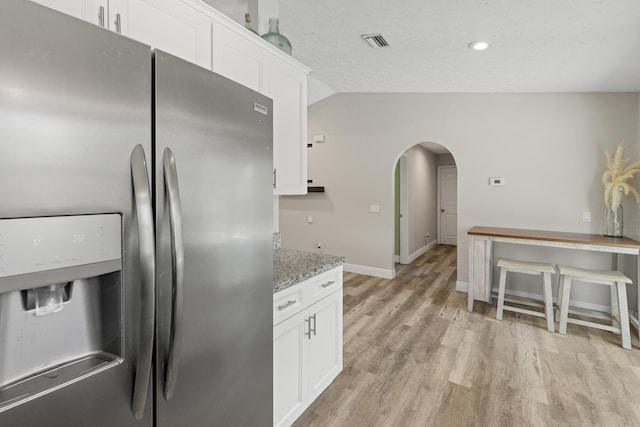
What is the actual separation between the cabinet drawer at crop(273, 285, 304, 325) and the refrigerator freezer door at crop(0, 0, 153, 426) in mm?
741

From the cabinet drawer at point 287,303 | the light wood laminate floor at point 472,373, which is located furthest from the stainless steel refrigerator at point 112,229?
the light wood laminate floor at point 472,373

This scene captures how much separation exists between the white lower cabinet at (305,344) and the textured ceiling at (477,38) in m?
1.98

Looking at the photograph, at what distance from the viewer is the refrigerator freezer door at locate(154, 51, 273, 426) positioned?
0.92 metres

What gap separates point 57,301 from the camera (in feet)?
2.45

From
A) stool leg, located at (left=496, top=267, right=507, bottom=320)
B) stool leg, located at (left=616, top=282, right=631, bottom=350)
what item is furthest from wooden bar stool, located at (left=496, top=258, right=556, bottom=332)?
stool leg, located at (left=616, top=282, right=631, bottom=350)

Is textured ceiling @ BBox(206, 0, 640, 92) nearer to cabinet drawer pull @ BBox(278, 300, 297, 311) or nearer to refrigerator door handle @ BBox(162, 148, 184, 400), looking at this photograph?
refrigerator door handle @ BBox(162, 148, 184, 400)

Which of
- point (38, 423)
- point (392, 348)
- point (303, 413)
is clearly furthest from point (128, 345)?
point (392, 348)

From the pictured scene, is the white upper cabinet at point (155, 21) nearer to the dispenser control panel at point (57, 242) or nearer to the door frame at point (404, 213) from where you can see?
the dispenser control panel at point (57, 242)

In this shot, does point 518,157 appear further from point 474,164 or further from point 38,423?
point 38,423

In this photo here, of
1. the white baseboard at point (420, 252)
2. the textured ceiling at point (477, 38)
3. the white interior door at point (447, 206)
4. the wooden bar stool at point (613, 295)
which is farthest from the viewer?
the white interior door at point (447, 206)

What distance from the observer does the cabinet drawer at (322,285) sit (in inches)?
73.4

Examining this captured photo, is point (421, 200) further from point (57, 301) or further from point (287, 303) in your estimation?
point (57, 301)

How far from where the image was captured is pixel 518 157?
394 cm

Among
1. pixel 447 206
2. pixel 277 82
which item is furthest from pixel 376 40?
pixel 447 206
